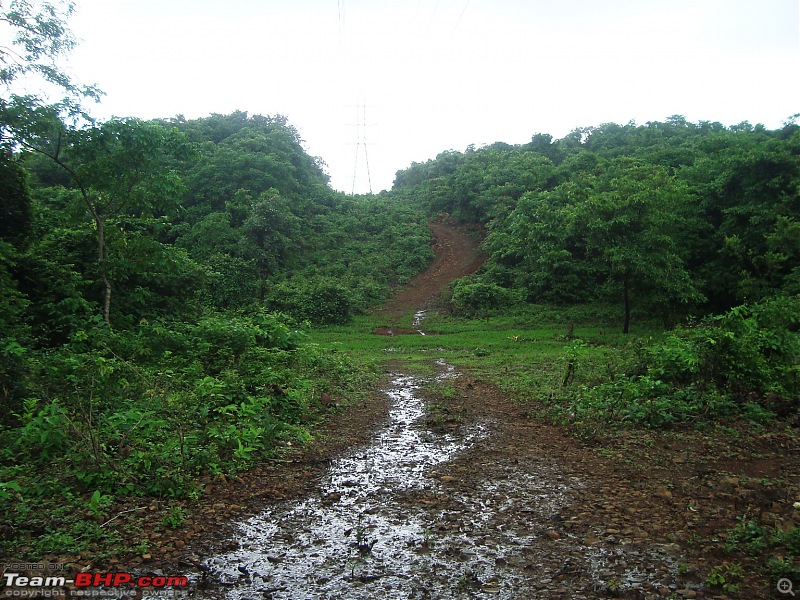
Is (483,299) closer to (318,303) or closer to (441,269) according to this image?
(318,303)

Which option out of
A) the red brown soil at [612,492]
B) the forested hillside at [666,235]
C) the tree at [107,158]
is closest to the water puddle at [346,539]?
the red brown soil at [612,492]

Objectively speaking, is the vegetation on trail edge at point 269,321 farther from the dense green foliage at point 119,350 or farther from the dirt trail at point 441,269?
the dirt trail at point 441,269

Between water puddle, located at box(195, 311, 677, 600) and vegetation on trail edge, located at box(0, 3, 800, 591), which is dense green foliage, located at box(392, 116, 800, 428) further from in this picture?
water puddle, located at box(195, 311, 677, 600)

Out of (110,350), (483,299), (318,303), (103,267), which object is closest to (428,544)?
(110,350)

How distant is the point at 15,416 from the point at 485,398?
28.5 feet

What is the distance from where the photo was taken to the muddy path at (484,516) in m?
4.20

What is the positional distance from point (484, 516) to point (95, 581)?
11.5ft

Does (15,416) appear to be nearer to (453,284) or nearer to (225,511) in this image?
(225,511)

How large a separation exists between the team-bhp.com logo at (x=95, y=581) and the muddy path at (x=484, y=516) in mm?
161

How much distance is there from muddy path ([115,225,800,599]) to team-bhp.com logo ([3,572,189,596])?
16 cm

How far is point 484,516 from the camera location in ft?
18.0

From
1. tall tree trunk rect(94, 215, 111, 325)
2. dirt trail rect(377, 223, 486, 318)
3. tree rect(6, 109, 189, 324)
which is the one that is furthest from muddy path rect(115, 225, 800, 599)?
dirt trail rect(377, 223, 486, 318)

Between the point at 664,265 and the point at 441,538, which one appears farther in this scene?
the point at 664,265

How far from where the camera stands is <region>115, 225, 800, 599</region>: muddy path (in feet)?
13.8
